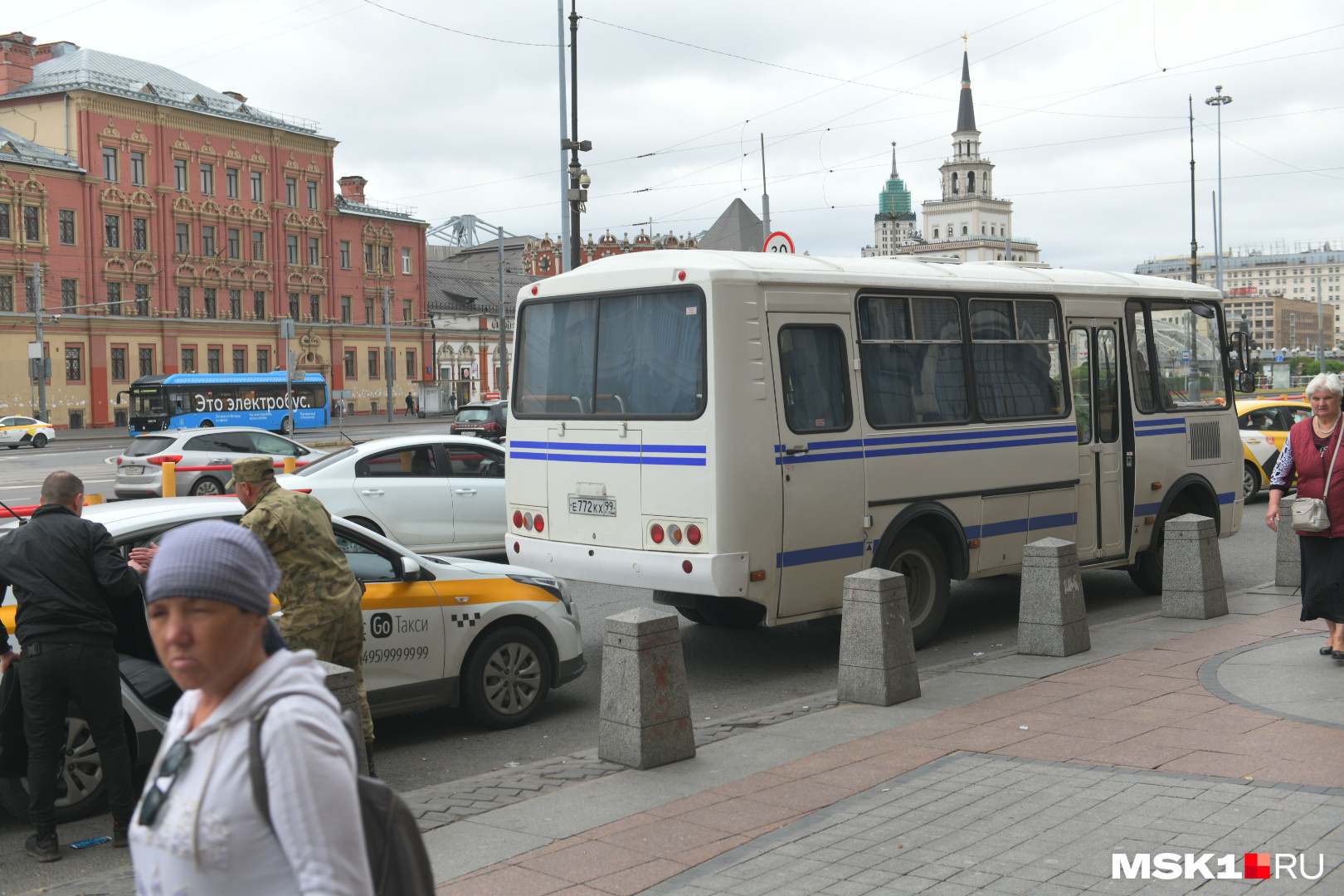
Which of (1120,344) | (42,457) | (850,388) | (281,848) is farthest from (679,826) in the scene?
(42,457)

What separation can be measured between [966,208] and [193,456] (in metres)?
176

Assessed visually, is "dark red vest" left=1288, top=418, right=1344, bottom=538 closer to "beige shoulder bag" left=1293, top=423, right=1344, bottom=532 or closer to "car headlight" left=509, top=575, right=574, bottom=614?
"beige shoulder bag" left=1293, top=423, right=1344, bottom=532

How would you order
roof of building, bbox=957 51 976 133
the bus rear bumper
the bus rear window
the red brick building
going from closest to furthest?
1. the bus rear bumper
2. the bus rear window
3. the red brick building
4. roof of building, bbox=957 51 976 133

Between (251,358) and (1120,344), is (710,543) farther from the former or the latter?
(251,358)

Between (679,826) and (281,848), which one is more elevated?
(281,848)

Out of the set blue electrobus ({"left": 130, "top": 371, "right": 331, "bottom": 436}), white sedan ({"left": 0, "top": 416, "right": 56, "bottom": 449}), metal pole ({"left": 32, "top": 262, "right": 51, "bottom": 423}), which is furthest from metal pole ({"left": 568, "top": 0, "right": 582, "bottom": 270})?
metal pole ({"left": 32, "top": 262, "right": 51, "bottom": 423})

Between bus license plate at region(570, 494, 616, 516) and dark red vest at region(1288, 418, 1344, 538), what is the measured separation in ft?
15.6

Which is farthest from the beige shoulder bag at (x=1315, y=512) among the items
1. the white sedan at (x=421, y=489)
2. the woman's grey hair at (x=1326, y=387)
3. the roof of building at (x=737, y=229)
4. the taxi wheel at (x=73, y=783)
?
the roof of building at (x=737, y=229)

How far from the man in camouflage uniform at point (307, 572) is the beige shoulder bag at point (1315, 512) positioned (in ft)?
19.9

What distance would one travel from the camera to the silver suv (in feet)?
77.4

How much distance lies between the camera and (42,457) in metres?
41.9

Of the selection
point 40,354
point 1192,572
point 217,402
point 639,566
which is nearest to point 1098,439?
point 1192,572

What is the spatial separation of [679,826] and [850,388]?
4824mm

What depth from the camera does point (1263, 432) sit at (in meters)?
21.7
